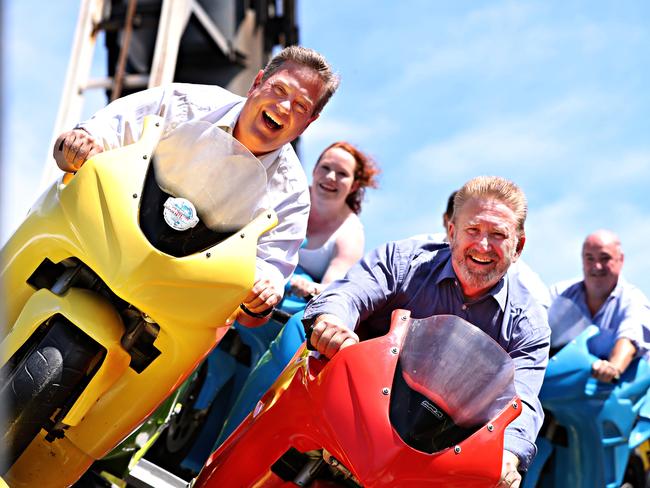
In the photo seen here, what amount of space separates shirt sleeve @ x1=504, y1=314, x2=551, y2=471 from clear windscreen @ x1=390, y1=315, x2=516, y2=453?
0.70 feet

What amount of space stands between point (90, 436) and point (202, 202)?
67 centimetres

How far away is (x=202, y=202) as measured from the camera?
1881mm

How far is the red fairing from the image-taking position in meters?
1.69

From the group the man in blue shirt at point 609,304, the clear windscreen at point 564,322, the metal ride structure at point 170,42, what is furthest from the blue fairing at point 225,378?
the metal ride structure at point 170,42

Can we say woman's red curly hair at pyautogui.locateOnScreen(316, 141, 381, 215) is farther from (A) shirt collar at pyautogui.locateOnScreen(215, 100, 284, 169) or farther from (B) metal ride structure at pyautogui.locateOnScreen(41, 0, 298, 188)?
(B) metal ride structure at pyautogui.locateOnScreen(41, 0, 298, 188)

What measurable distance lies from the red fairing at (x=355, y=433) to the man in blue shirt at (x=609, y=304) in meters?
1.69

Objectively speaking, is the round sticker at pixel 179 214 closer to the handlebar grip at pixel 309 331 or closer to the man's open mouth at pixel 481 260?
the handlebar grip at pixel 309 331

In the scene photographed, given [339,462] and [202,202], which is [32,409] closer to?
[202,202]

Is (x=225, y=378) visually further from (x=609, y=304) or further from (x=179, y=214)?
(x=609, y=304)

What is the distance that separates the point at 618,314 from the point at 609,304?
0.29 feet

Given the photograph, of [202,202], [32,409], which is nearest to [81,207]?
[202,202]

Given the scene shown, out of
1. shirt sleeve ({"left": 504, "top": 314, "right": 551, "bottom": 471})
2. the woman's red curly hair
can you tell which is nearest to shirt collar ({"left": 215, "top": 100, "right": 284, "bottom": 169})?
shirt sleeve ({"left": 504, "top": 314, "right": 551, "bottom": 471})

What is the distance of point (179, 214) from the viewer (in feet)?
5.99

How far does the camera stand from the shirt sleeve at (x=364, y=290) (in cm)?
203
